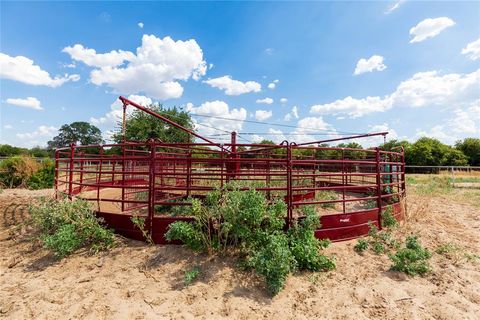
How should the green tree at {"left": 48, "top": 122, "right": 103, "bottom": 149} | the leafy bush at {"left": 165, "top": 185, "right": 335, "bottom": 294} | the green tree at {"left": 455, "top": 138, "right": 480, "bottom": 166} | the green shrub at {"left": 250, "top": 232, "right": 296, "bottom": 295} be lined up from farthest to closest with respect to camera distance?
the green tree at {"left": 48, "top": 122, "right": 103, "bottom": 149}, the green tree at {"left": 455, "top": 138, "right": 480, "bottom": 166}, the leafy bush at {"left": 165, "top": 185, "right": 335, "bottom": 294}, the green shrub at {"left": 250, "top": 232, "right": 296, "bottom": 295}

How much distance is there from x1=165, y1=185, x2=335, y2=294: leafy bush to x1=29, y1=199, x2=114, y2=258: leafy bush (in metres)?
1.23

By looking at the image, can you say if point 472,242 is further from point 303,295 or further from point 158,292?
point 158,292

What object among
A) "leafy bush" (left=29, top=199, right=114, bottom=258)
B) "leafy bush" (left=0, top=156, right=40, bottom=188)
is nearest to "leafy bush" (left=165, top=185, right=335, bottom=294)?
"leafy bush" (left=29, top=199, right=114, bottom=258)

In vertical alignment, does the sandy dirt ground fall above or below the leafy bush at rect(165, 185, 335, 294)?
below

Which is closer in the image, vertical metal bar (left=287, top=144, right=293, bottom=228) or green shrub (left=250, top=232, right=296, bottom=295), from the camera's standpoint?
green shrub (left=250, top=232, right=296, bottom=295)

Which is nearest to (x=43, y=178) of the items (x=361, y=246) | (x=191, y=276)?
(x=191, y=276)

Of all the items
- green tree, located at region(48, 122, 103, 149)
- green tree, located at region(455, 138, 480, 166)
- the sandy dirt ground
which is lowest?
the sandy dirt ground

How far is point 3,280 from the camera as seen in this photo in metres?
3.51

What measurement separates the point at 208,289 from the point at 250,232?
89 centimetres

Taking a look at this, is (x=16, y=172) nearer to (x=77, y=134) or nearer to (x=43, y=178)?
(x=43, y=178)

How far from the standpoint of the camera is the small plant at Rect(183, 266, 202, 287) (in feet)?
10.6

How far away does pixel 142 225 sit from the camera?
4094 mm

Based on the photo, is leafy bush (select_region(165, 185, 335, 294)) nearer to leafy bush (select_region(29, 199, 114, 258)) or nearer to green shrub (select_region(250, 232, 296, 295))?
green shrub (select_region(250, 232, 296, 295))

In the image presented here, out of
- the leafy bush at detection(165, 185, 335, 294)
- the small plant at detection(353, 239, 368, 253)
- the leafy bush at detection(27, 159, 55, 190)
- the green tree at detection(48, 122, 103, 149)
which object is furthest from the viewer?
the green tree at detection(48, 122, 103, 149)
